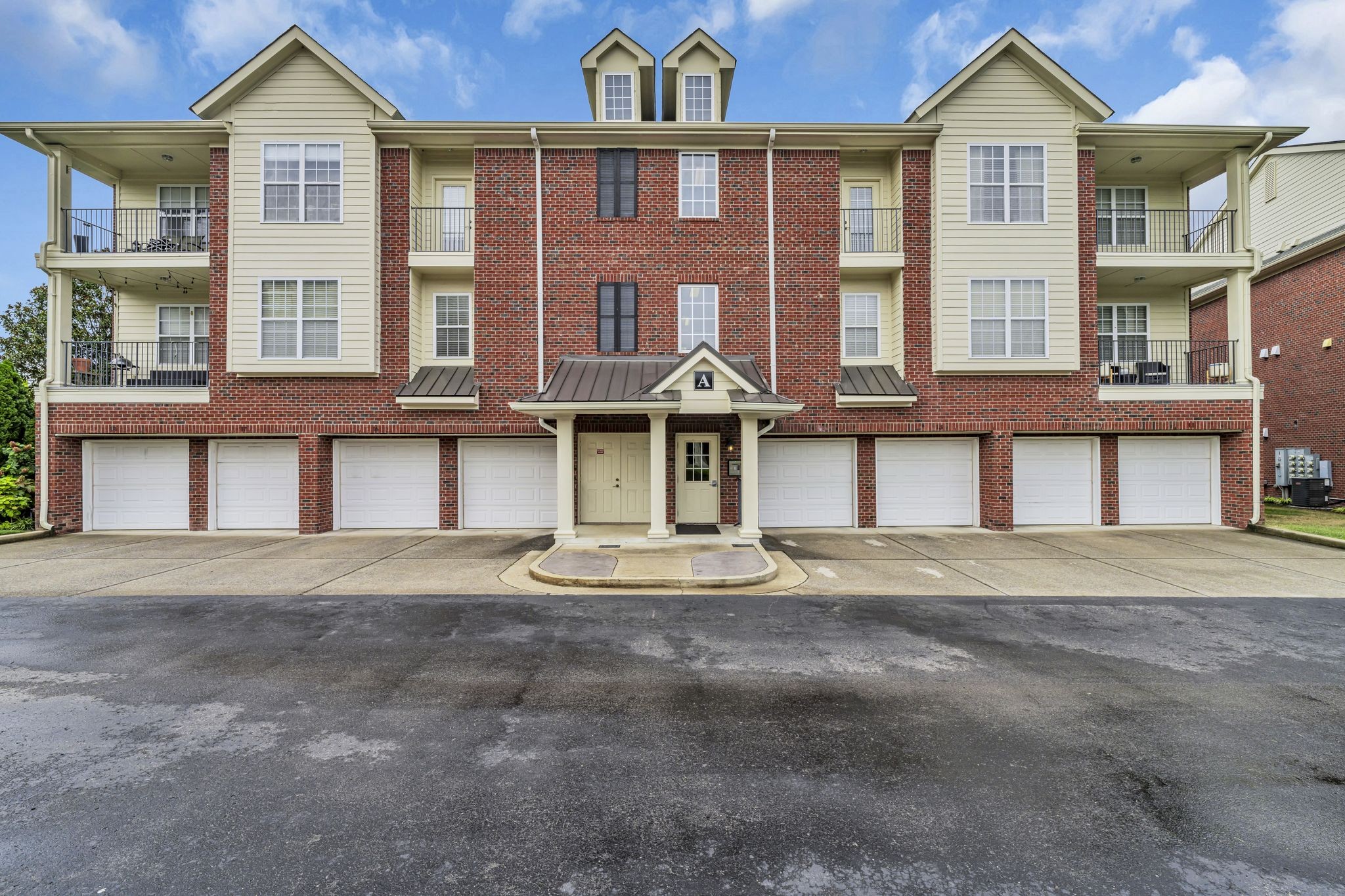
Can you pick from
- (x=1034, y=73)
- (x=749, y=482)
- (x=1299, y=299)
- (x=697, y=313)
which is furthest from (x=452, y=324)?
(x=1299, y=299)

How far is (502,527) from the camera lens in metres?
13.8

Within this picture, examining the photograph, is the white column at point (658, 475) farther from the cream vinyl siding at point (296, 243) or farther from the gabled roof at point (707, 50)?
the gabled roof at point (707, 50)

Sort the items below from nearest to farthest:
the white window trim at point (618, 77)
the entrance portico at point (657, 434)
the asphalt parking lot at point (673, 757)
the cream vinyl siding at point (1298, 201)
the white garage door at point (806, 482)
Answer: the asphalt parking lot at point (673, 757), the entrance portico at point (657, 434), the white garage door at point (806, 482), the white window trim at point (618, 77), the cream vinyl siding at point (1298, 201)

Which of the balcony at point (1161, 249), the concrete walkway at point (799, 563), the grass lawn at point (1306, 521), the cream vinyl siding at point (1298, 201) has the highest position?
the cream vinyl siding at point (1298, 201)

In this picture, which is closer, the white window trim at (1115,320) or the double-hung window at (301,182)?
the double-hung window at (301,182)

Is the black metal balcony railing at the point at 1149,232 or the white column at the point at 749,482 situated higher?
the black metal balcony railing at the point at 1149,232

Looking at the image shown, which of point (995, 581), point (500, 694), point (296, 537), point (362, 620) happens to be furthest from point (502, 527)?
point (995, 581)

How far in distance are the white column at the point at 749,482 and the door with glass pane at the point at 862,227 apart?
606 cm

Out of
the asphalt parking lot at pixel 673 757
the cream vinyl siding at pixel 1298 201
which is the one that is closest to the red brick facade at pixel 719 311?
the asphalt parking lot at pixel 673 757

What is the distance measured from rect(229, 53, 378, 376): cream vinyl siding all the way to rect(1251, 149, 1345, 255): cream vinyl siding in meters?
24.6

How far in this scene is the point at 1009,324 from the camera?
13305mm

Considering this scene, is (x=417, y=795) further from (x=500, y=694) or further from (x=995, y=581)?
(x=995, y=581)

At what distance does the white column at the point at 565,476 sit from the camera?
11461mm

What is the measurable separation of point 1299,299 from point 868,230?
1501cm
